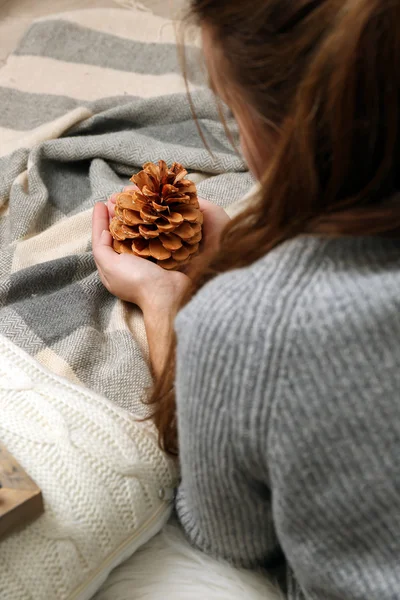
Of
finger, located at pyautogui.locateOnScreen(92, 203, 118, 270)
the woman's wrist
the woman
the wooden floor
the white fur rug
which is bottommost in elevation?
the white fur rug

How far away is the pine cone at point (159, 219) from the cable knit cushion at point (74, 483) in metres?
0.22

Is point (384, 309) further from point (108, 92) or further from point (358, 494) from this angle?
point (108, 92)

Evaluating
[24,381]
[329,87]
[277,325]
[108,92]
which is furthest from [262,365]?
[108,92]

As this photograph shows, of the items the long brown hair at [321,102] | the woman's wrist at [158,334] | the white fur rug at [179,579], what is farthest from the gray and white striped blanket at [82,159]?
the long brown hair at [321,102]

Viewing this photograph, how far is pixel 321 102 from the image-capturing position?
0.38 meters

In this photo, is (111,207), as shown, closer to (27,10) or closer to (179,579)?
(179,579)

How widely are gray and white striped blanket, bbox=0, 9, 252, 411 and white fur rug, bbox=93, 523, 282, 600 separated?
0.14 m

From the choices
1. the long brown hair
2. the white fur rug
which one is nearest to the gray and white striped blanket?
the white fur rug

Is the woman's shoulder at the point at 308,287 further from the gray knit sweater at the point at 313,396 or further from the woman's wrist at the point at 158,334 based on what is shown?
the woman's wrist at the point at 158,334

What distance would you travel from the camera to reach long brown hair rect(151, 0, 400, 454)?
0.36m

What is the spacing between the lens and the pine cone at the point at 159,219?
767mm

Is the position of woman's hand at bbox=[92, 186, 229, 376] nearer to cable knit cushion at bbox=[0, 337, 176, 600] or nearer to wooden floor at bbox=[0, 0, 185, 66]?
cable knit cushion at bbox=[0, 337, 176, 600]

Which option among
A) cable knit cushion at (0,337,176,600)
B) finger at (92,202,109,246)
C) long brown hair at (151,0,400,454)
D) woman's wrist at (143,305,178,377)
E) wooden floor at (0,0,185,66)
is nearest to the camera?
long brown hair at (151,0,400,454)

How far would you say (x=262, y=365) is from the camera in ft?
1.31
